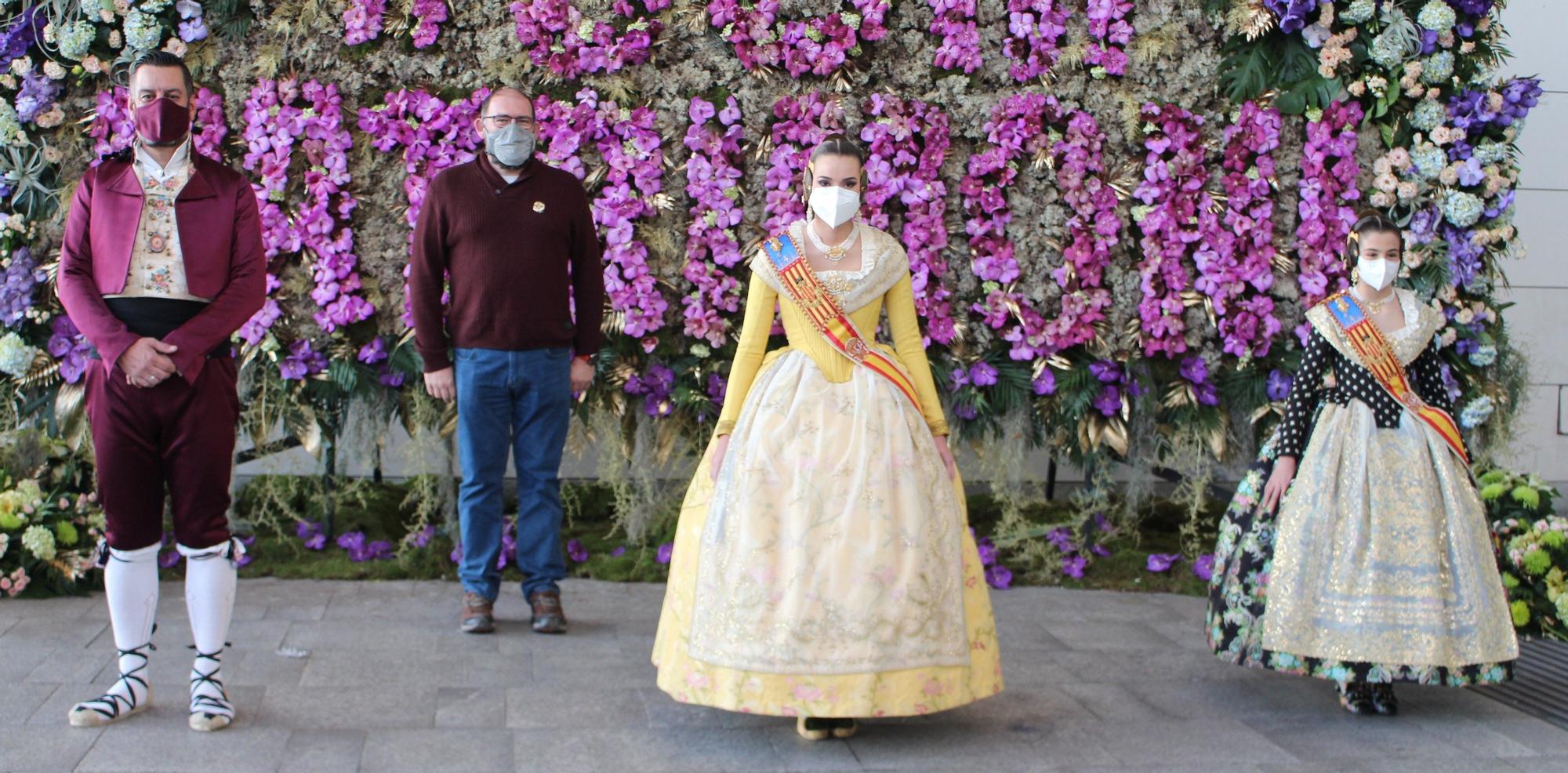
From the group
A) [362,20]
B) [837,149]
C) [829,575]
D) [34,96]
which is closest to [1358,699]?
[829,575]

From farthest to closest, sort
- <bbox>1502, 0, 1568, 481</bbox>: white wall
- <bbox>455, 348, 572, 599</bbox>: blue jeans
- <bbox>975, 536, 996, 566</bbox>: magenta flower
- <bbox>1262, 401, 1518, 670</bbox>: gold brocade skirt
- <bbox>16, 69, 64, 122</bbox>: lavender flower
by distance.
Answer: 1. <bbox>1502, 0, 1568, 481</bbox>: white wall
2. <bbox>975, 536, 996, 566</bbox>: magenta flower
3. <bbox>16, 69, 64, 122</bbox>: lavender flower
4. <bbox>455, 348, 572, 599</bbox>: blue jeans
5. <bbox>1262, 401, 1518, 670</bbox>: gold brocade skirt

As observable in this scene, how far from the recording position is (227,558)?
3.50 meters

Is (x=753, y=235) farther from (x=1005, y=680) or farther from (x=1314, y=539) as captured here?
(x=1314, y=539)

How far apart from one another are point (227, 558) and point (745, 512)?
1265 mm

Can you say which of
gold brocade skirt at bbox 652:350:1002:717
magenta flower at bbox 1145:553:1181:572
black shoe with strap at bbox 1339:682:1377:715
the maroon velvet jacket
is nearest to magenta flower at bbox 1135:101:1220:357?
magenta flower at bbox 1145:553:1181:572

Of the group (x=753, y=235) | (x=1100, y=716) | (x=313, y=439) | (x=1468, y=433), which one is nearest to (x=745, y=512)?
(x=1100, y=716)

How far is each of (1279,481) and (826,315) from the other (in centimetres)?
135

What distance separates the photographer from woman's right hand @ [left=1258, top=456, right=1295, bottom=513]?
3.92 meters

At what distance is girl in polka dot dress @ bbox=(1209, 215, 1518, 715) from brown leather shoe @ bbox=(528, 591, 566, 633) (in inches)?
76.5

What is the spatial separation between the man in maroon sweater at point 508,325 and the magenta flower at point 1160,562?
7.59ft

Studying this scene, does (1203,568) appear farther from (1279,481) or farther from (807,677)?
(807,677)

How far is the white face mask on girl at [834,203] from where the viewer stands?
11.6 feet

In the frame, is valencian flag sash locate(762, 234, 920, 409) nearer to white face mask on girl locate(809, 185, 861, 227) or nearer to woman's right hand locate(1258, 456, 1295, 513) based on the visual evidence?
white face mask on girl locate(809, 185, 861, 227)

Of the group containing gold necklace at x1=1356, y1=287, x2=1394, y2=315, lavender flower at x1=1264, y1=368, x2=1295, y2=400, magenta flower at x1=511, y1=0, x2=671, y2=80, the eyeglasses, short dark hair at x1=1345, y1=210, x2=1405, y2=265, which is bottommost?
lavender flower at x1=1264, y1=368, x2=1295, y2=400
